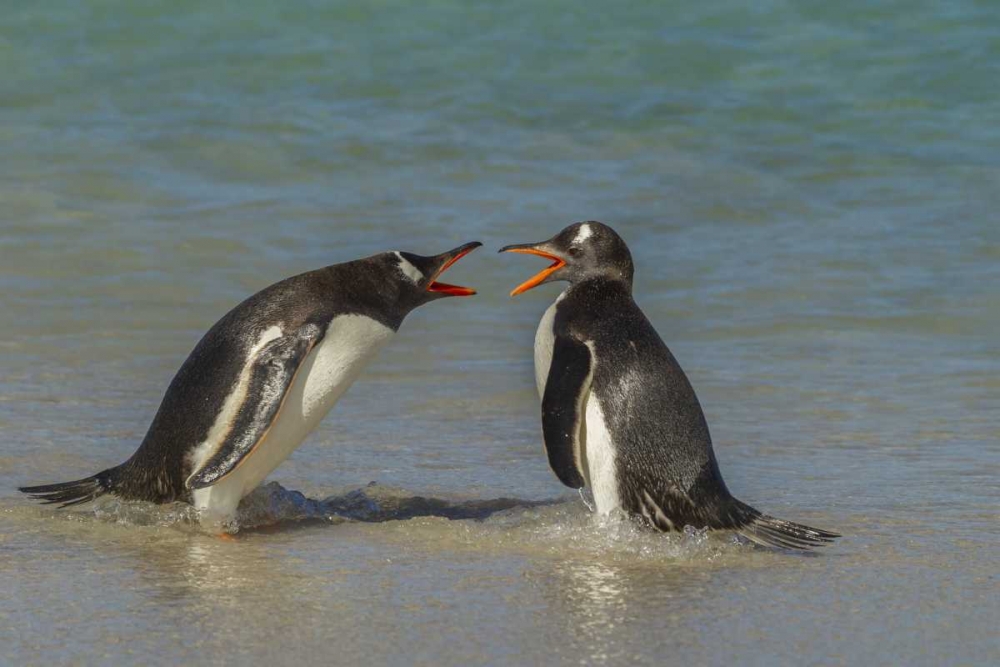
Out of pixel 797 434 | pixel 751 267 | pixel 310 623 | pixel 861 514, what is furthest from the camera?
pixel 751 267

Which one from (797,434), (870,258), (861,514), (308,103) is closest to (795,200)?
(870,258)

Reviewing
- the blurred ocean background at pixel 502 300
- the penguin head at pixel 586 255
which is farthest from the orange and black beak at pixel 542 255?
the blurred ocean background at pixel 502 300

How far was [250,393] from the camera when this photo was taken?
4074 mm

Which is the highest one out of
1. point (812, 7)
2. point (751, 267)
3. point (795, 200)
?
point (812, 7)

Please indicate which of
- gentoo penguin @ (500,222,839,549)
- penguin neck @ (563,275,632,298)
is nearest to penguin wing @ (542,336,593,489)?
gentoo penguin @ (500,222,839,549)

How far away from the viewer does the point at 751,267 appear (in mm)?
8531

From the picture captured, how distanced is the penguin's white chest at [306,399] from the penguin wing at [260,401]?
0.04m

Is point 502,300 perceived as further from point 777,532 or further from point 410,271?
point 777,532

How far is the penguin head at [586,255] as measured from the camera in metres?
4.41

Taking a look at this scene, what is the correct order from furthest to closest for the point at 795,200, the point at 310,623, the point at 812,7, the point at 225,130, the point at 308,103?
1. the point at 812,7
2. the point at 308,103
3. the point at 225,130
4. the point at 795,200
5. the point at 310,623

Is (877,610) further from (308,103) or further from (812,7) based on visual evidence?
(812,7)

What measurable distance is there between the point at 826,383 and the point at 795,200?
4118mm

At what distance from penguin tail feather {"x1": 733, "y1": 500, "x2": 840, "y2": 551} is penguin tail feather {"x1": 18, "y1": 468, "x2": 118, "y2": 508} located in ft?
5.52

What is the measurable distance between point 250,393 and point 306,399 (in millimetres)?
193
